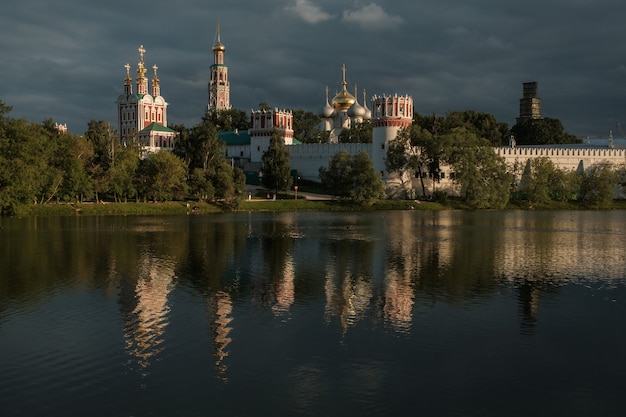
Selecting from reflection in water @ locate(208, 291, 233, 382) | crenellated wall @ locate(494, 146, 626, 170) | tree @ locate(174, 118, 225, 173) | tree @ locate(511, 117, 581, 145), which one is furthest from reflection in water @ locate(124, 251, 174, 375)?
tree @ locate(511, 117, 581, 145)

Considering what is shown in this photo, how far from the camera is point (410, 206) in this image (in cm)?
6800

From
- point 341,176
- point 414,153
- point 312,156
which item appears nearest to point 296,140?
point 312,156

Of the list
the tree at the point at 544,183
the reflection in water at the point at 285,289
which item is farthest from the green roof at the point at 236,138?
the reflection in water at the point at 285,289

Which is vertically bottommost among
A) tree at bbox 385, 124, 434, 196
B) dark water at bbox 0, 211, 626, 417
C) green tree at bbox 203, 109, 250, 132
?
dark water at bbox 0, 211, 626, 417

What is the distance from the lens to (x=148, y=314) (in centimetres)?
1805

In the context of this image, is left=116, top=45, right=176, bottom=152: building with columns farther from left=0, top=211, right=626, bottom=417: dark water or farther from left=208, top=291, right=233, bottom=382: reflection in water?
left=208, top=291, right=233, bottom=382: reflection in water

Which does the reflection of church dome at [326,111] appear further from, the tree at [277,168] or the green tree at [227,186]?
the green tree at [227,186]

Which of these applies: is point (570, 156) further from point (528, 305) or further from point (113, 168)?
point (528, 305)

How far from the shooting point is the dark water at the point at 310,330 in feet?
39.0

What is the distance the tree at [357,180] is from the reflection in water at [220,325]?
4484 cm

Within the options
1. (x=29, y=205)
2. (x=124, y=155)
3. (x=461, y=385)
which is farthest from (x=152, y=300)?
(x=124, y=155)

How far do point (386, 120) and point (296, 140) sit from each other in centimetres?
2153

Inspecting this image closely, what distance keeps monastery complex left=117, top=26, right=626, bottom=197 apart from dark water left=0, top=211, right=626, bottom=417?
46.6 meters

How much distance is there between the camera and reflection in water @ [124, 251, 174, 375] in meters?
14.6
